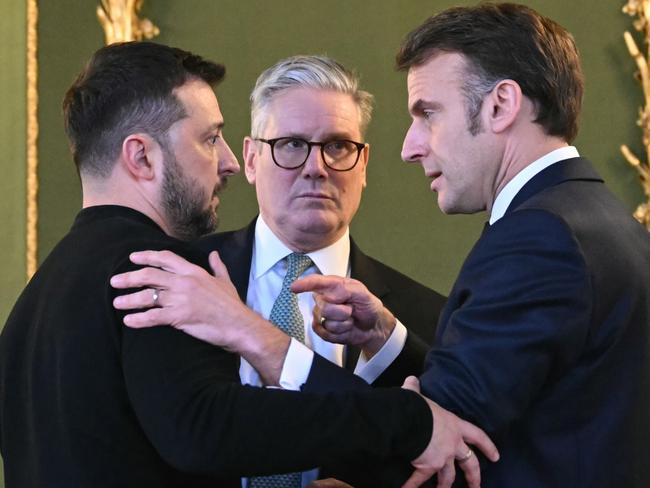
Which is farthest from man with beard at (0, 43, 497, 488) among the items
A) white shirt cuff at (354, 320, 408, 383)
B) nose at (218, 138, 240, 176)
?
white shirt cuff at (354, 320, 408, 383)

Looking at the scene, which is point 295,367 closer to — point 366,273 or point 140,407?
point 140,407

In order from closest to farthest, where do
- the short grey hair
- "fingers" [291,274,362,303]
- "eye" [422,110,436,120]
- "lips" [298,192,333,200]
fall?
"eye" [422,110,436,120] → "fingers" [291,274,362,303] → "lips" [298,192,333,200] → the short grey hair

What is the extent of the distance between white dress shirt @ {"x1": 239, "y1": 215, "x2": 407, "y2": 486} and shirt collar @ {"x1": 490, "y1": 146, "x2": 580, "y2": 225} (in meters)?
0.61

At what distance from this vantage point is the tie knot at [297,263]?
10.2 ft

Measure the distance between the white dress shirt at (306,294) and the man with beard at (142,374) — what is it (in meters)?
0.56

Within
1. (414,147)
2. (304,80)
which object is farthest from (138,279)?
(304,80)

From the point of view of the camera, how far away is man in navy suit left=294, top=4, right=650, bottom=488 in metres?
2.13

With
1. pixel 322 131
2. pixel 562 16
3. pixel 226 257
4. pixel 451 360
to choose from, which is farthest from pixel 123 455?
pixel 562 16

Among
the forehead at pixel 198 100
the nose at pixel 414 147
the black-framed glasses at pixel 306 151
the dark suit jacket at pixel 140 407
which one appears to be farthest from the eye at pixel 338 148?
the dark suit jacket at pixel 140 407

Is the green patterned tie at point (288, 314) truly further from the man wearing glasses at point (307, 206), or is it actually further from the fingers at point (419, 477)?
the fingers at point (419, 477)

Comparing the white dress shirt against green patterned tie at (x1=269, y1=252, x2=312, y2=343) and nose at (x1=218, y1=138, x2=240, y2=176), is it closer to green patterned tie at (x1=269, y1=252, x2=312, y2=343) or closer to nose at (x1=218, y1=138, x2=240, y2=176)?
green patterned tie at (x1=269, y1=252, x2=312, y2=343)

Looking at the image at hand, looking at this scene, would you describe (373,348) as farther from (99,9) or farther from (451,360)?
(99,9)

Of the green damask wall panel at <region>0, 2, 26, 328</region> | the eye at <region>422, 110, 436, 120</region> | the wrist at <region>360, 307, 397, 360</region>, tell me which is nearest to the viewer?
the eye at <region>422, 110, 436, 120</region>

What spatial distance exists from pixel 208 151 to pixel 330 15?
195 cm
